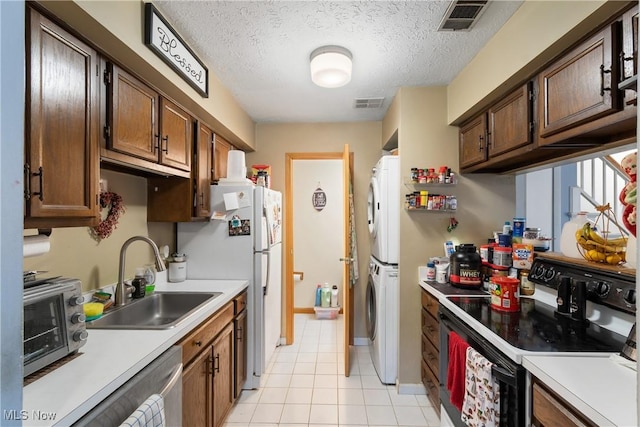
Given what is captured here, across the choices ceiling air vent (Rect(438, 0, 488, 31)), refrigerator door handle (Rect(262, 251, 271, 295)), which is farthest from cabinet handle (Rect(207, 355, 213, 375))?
ceiling air vent (Rect(438, 0, 488, 31))

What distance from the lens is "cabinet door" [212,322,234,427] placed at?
1841 millimetres

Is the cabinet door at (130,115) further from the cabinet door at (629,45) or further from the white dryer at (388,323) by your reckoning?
the cabinet door at (629,45)

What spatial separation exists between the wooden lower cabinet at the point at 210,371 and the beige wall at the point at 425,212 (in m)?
1.36

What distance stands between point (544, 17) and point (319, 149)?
7.39 ft

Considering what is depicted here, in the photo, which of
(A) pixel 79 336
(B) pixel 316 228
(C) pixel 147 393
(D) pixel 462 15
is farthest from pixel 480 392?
(B) pixel 316 228

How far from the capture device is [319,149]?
337 cm

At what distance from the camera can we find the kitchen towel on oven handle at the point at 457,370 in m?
1.53

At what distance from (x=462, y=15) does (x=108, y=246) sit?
2.39 meters

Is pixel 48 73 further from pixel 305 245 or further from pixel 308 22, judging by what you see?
pixel 305 245

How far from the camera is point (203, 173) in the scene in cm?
236

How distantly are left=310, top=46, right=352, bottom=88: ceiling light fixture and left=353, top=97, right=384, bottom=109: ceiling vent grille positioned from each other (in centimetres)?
82

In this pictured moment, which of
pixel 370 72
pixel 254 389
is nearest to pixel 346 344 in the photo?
pixel 254 389

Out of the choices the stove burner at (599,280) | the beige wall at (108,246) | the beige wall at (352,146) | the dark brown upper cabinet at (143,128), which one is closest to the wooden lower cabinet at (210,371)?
the beige wall at (108,246)

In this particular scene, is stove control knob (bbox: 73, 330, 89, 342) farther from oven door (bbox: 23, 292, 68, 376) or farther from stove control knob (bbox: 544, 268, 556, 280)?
stove control knob (bbox: 544, 268, 556, 280)
